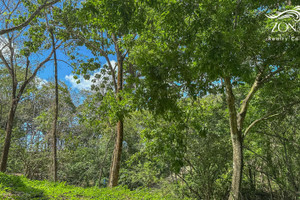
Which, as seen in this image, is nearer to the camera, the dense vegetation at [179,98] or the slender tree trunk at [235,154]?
the dense vegetation at [179,98]

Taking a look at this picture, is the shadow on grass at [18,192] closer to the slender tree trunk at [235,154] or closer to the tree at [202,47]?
the tree at [202,47]

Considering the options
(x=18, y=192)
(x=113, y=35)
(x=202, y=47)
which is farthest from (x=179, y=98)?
(x=113, y=35)

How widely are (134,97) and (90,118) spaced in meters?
4.95

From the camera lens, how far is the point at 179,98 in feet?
17.0

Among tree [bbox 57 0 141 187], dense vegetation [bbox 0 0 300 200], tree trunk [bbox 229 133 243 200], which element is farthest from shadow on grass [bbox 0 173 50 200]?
tree trunk [bbox 229 133 243 200]

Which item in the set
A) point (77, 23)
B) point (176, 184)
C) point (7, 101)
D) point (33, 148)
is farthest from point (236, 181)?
point (7, 101)

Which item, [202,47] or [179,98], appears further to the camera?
[179,98]

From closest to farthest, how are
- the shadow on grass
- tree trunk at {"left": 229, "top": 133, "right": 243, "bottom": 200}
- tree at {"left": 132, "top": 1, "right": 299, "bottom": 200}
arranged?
1. tree at {"left": 132, "top": 1, "right": 299, "bottom": 200}
2. the shadow on grass
3. tree trunk at {"left": 229, "top": 133, "right": 243, "bottom": 200}

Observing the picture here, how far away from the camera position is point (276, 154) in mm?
8695

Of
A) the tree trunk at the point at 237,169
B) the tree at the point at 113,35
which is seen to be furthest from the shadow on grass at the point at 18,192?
the tree trunk at the point at 237,169

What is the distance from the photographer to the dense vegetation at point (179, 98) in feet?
12.9

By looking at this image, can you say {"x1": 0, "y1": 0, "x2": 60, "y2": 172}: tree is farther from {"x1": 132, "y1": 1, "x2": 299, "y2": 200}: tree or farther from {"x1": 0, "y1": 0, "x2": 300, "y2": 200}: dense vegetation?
{"x1": 132, "y1": 1, "x2": 299, "y2": 200}: tree

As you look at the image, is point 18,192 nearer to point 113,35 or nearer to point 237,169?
point 237,169

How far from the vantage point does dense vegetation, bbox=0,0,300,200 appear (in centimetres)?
392
